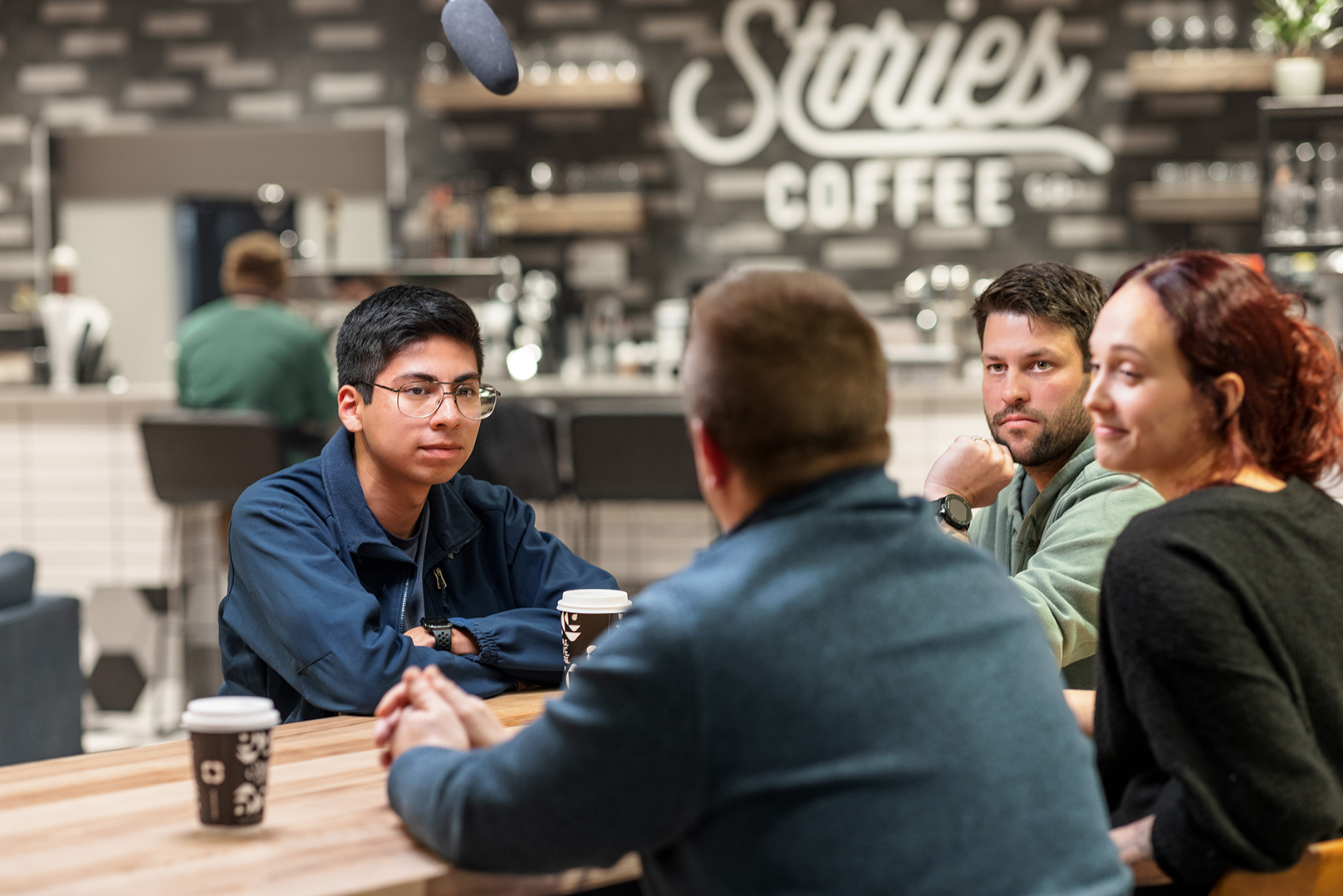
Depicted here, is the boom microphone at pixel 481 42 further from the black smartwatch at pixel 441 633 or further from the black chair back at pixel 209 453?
the black chair back at pixel 209 453

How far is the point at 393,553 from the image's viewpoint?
5.85 ft

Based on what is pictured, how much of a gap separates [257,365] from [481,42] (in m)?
3.06

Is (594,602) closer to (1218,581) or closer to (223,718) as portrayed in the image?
(223,718)

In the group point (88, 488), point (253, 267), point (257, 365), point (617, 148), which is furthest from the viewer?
point (617, 148)

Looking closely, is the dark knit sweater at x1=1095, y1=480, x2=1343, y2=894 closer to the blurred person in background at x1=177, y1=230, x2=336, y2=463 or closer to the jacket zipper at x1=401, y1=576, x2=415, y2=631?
the jacket zipper at x1=401, y1=576, x2=415, y2=631

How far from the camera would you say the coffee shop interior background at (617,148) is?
22.0 feet

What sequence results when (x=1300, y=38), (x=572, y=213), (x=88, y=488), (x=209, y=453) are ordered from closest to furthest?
(x=209, y=453), (x=88, y=488), (x=1300, y=38), (x=572, y=213)

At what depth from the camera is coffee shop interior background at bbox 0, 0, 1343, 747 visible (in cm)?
671

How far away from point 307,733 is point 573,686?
0.67m

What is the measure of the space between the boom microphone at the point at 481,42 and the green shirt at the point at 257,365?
2959 millimetres

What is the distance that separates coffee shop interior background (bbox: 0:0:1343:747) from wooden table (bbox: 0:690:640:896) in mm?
4721

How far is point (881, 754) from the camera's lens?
3.00 feet

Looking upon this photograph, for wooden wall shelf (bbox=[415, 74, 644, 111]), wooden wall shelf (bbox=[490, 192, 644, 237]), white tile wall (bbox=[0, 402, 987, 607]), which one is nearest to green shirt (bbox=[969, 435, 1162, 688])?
white tile wall (bbox=[0, 402, 987, 607])

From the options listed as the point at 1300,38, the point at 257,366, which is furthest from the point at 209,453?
the point at 1300,38
